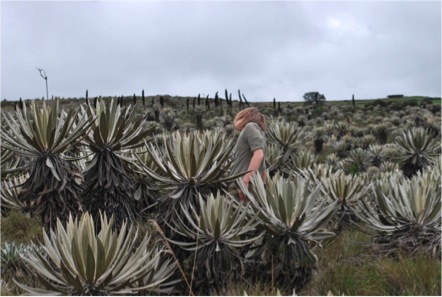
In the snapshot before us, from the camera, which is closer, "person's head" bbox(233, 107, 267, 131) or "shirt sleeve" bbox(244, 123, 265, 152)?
"shirt sleeve" bbox(244, 123, 265, 152)

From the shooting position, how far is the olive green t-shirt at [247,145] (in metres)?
5.64

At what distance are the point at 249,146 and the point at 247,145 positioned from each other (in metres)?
0.03

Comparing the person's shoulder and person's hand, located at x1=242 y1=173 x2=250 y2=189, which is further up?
the person's shoulder

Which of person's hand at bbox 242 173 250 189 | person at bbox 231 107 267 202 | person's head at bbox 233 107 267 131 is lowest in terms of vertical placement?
person's hand at bbox 242 173 250 189

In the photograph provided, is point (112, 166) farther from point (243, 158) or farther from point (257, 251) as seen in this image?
point (257, 251)

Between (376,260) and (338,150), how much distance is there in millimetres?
12774

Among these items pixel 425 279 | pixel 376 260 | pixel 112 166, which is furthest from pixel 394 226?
pixel 112 166

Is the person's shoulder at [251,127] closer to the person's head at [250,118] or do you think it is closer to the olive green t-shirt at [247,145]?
the olive green t-shirt at [247,145]

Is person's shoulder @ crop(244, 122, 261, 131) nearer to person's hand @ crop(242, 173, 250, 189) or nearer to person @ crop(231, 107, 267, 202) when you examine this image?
person @ crop(231, 107, 267, 202)

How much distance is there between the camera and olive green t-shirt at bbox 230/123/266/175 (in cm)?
564

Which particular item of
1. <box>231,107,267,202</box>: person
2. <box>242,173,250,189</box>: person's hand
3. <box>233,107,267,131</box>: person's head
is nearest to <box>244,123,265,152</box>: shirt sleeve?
<box>231,107,267,202</box>: person

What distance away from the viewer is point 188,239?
5316 mm

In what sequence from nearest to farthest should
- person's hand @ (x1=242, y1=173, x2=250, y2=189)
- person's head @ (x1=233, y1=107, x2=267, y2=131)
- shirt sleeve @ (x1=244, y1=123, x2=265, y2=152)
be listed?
person's hand @ (x1=242, y1=173, x2=250, y2=189) < shirt sleeve @ (x1=244, y1=123, x2=265, y2=152) < person's head @ (x1=233, y1=107, x2=267, y2=131)

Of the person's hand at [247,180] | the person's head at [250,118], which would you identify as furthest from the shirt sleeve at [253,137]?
the person's hand at [247,180]
